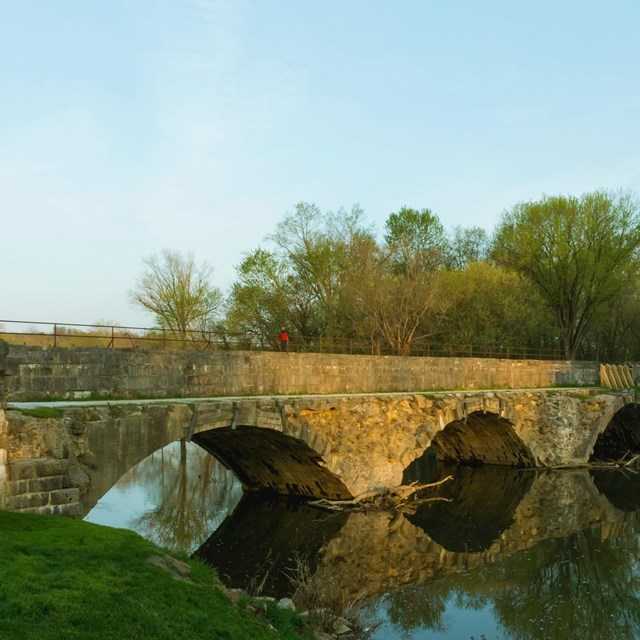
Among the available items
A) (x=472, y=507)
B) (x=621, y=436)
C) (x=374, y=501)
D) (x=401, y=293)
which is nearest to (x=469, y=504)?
(x=472, y=507)

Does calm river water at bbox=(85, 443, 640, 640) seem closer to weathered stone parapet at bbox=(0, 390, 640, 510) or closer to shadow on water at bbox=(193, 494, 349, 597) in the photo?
shadow on water at bbox=(193, 494, 349, 597)

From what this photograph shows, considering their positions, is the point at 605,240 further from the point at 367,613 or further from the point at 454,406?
the point at 367,613

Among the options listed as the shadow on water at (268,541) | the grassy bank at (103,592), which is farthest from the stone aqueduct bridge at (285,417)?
the grassy bank at (103,592)

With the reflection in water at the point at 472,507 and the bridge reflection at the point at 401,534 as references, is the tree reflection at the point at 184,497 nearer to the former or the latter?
the bridge reflection at the point at 401,534

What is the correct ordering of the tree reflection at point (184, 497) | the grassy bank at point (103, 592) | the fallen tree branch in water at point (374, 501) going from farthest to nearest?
the fallen tree branch in water at point (374, 501) → the tree reflection at point (184, 497) → the grassy bank at point (103, 592)

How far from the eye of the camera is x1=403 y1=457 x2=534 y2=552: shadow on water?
54.2ft

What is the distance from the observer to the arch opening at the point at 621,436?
99.7 ft

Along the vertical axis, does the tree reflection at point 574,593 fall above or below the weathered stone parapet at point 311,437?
below

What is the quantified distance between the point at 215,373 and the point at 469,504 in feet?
29.9

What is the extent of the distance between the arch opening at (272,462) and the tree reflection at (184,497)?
93cm

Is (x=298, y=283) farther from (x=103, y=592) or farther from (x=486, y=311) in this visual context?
(x=103, y=592)

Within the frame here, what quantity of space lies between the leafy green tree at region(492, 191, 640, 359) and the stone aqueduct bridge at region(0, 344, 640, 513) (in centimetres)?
646

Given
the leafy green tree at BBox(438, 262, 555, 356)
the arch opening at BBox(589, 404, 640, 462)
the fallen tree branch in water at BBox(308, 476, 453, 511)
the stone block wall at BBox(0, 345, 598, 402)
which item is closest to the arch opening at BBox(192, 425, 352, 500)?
the fallen tree branch in water at BBox(308, 476, 453, 511)

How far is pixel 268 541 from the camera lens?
607 inches
